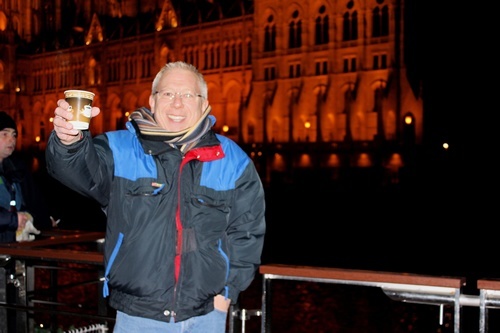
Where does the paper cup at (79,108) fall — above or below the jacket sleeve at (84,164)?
above

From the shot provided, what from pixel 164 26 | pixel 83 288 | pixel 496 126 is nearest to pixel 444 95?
pixel 496 126

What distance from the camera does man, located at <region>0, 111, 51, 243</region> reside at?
4641 mm

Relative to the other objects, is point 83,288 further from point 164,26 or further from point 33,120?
point 33,120

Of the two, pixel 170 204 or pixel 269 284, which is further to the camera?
pixel 269 284

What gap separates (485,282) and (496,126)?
42.9 metres

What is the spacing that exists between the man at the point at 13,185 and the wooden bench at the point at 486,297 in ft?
9.73

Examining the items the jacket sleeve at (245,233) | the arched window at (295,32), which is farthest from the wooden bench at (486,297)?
the arched window at (295,32)

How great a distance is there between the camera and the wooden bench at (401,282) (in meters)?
2.79

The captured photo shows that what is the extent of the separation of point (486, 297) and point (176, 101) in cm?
152

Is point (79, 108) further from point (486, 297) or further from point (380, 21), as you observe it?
point (380, 21)

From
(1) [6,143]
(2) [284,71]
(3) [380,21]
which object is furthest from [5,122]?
(2) [284,71]

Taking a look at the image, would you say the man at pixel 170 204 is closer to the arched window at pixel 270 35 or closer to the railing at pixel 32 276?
the railing at pixel 32 276

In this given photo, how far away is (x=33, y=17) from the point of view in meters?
72.1

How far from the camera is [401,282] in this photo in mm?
2855
